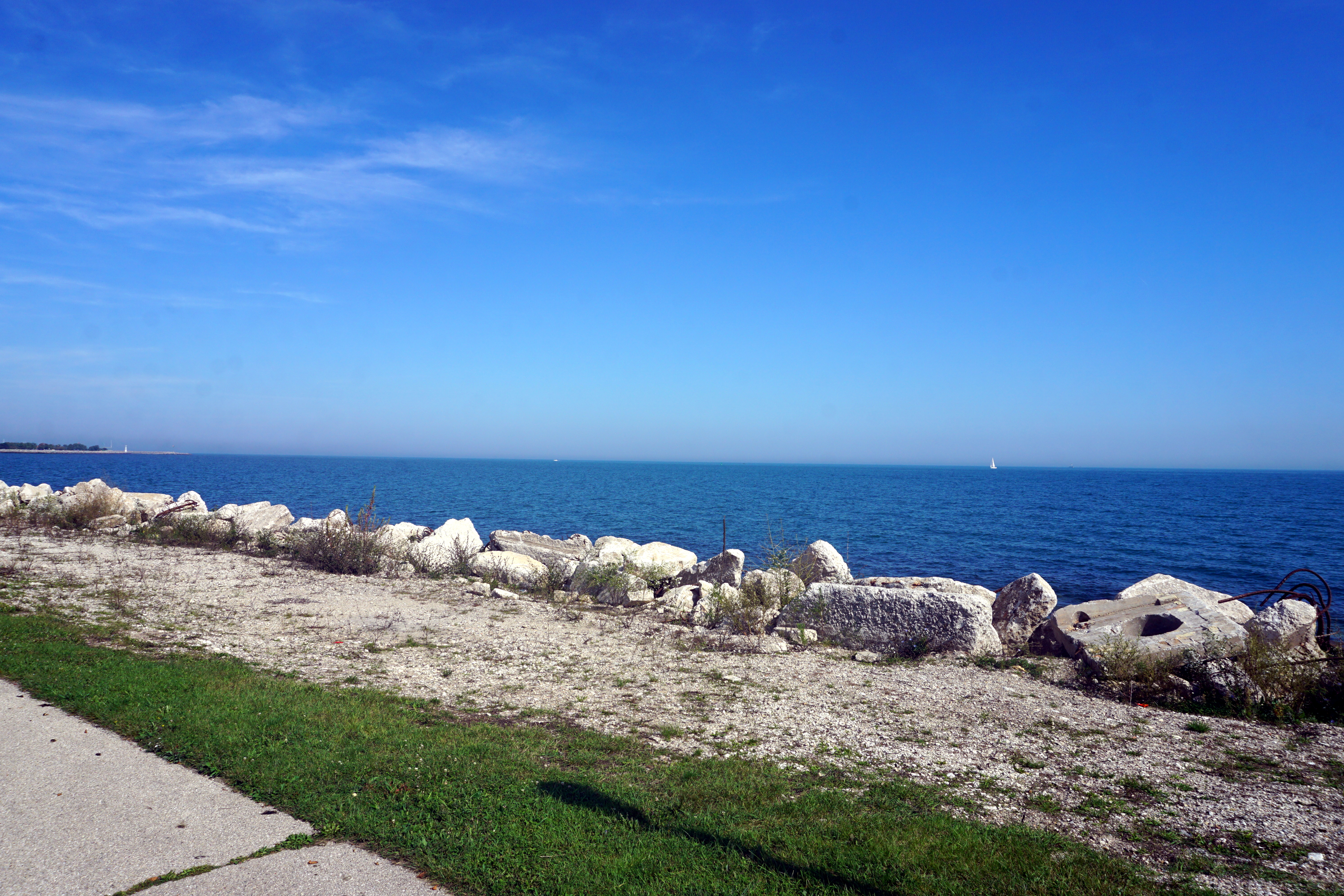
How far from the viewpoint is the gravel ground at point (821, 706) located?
556 centimetres

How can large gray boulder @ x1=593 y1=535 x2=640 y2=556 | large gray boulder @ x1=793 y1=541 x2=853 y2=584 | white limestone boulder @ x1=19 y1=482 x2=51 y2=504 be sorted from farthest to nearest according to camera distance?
1. white limestone boulder @ x1=19 y1=482 x2=51 y2=504
2. large gray boulder @ x1=593 y1=535 x2=640 y2=556
3. large gray boulder @ x1=793 y1=541 x2=853 y2=584

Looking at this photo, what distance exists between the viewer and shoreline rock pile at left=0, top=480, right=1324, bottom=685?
1121cm

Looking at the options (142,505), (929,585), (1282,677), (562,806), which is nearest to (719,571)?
(929,585)

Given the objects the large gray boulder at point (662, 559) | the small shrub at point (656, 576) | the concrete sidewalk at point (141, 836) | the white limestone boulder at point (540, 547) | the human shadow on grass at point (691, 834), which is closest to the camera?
the concrete sidewalk at point (141, 836)

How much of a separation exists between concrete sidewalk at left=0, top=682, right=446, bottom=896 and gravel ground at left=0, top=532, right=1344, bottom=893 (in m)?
3.09

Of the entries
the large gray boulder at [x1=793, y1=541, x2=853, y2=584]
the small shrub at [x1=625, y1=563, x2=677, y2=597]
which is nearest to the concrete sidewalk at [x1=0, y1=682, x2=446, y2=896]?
the small shrub at [x1=625, y1=563, x2=677, y2=597]

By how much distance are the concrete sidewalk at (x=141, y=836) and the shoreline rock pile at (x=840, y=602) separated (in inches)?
305

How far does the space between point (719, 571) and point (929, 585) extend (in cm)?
451

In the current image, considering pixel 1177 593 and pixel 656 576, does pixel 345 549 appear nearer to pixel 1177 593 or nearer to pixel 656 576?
pixel 656 576

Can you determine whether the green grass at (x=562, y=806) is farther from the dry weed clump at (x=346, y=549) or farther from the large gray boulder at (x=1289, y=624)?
the dry weed clump at (x=346, y=549)

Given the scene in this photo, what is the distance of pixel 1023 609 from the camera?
12.7m

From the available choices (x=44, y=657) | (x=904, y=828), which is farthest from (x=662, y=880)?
(x=44, y=657)

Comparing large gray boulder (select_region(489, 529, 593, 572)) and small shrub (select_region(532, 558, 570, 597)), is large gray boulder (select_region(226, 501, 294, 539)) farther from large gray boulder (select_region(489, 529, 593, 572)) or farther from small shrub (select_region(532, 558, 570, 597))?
small shrub (select_region(532, 558, 570, 597))

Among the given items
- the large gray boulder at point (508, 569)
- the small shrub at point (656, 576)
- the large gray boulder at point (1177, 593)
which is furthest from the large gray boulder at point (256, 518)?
the large gray boulder at point (1177, 593)
